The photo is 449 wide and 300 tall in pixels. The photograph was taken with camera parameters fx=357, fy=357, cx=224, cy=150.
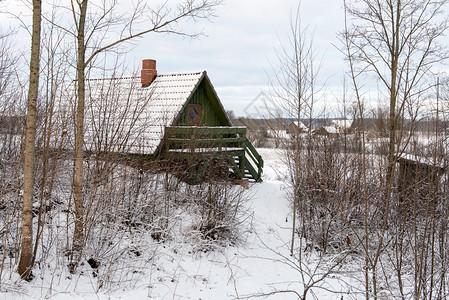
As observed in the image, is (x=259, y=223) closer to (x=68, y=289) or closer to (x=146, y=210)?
(x=146, y=210)

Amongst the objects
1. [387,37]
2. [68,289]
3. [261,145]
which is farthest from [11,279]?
[261,145]

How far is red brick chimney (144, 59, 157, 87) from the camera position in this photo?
1366 centimetres

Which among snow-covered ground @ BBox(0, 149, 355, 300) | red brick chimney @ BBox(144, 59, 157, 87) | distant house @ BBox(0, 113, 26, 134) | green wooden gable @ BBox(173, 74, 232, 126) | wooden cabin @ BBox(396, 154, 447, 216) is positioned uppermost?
red brick chimney @ BBox(144, 59, 157, 87)

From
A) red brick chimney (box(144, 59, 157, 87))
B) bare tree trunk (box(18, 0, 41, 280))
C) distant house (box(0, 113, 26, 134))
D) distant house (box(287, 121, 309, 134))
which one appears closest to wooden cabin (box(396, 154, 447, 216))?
distant house (box(287, 121, 309, 134))

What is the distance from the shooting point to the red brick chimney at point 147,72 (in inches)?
538

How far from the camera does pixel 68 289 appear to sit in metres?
5.28

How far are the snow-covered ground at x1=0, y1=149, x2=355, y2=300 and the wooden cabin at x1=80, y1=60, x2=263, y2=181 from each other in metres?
2.44

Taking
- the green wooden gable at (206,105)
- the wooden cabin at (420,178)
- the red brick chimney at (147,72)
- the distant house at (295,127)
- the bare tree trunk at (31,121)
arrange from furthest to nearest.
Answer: the red brick chimney at (147,72), the green wooden gable at (206,105), the distant house at (295,127), the bare tree trunk at (31,121), the wooden cabin at (420,178)

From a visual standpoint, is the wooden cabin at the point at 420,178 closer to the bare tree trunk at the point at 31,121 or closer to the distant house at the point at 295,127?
the distant house at the point at 295,127

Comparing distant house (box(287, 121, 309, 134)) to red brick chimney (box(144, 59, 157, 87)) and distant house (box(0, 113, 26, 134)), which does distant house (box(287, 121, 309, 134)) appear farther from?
distant house (box(0, 113, 26, 134))

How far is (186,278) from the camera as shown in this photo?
6.78 meters

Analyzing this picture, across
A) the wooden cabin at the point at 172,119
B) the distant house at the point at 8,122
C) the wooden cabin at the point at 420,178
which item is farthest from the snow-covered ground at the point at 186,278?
the distant house at the point at 8,122

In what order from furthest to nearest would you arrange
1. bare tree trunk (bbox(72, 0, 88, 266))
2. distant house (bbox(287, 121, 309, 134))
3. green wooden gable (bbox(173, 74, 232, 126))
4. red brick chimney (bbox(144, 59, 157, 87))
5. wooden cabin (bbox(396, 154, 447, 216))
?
red brick chimney (bbox(144, 59, 157, 87)), green wooden gable (bbox(173, 74, 232, 126)), distant house (bbox(287, 121, 309, 134)), bare tree trunk (bbox(72, 0, 88, 266)), wooden cabin (bbox(396, 154, 447, 216))

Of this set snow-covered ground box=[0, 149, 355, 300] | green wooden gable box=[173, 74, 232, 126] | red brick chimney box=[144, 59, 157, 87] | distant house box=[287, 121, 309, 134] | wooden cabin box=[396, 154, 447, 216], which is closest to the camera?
wooden cabin box=[396, 154, 447, 216]
